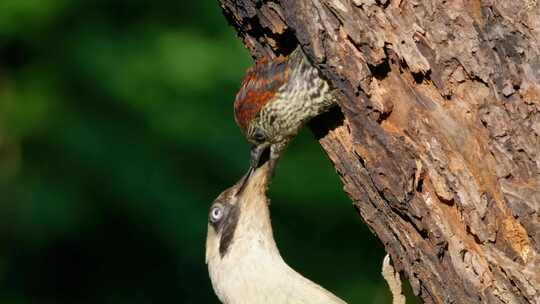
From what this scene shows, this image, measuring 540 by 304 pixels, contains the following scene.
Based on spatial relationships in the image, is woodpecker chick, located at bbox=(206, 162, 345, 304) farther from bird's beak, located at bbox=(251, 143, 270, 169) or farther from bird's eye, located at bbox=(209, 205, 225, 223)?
bird's beak, located at bbox=(251, 143, 270, 169)

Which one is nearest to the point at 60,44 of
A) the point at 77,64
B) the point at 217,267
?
the point at 77,64

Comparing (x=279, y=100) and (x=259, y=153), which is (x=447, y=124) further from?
(x=259, y=153)

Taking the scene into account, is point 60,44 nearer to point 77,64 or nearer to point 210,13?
point 77,64

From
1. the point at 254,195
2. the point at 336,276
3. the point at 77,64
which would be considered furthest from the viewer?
the point at 336,276

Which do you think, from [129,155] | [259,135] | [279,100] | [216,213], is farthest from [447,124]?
[129,155]

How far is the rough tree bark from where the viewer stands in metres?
4.10

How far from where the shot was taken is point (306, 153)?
10656 mm

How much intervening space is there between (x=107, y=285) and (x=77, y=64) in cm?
222

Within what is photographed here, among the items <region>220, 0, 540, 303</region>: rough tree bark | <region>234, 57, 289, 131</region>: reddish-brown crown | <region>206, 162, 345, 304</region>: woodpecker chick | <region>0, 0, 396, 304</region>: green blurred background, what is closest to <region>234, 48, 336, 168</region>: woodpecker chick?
<region>234, 57, 289, 131</region>: reddish-brown crown

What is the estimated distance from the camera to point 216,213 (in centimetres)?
620

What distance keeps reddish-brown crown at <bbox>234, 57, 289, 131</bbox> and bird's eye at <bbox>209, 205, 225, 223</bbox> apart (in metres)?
0.91

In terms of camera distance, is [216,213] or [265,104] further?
[216,213]

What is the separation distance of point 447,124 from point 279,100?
113 centimetres

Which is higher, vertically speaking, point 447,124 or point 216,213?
point 447,124
